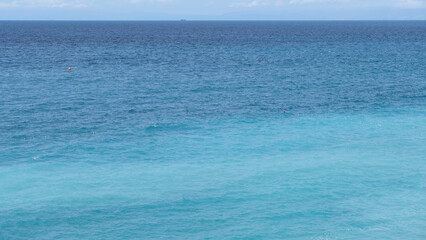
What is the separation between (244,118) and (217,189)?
2046 centimetres

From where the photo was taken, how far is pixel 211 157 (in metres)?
38.2

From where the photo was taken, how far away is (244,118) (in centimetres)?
5094

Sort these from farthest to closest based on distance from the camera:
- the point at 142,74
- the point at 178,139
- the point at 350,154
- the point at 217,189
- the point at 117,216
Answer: the point at 142,74, the point at 178,139, the point at 350,154, the point at 217,189, the point at 117,216

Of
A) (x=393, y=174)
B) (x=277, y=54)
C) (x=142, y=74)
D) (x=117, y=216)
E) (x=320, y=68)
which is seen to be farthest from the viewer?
(x=277, y=54)

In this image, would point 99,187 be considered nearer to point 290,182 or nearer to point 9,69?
point 290,182

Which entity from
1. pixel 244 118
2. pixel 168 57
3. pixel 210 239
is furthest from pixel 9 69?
pixel 210 239

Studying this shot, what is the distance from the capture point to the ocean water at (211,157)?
26.5 m

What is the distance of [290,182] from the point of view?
32.5m

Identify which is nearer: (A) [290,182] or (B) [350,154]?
(A) [290,182]

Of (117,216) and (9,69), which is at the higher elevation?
(9,69)

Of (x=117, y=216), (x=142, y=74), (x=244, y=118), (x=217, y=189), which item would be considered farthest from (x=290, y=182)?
(x=142, y=74)

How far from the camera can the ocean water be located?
26469mm

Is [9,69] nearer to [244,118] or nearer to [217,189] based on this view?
[244,118]

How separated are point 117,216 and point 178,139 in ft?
54.0
